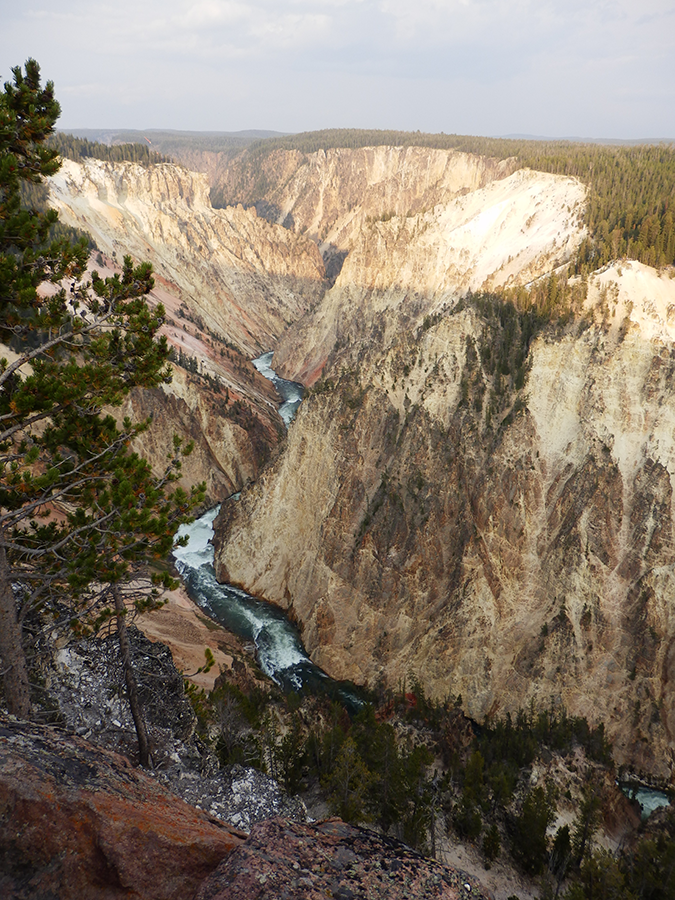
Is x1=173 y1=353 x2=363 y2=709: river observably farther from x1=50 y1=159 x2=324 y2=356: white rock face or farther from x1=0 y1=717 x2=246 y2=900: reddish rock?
x1=50 y1=159 x2=324 y2=356: white rock face

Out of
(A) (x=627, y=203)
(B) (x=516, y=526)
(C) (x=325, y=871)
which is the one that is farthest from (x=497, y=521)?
(A) (x=627, y=203)

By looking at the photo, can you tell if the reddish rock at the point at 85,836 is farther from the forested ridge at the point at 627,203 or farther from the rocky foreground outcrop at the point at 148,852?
the forested ridge at the point at 627,203

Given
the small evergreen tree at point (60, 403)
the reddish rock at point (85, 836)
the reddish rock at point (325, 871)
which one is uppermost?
the small evergreen tree at point (60, 403)

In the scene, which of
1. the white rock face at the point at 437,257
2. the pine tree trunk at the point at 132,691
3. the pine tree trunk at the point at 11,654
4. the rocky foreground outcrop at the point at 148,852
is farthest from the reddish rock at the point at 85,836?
the white rock face at the point at 437,257

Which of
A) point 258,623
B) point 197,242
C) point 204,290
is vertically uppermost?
point 197,242

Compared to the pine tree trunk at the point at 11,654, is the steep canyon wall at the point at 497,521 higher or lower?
lower

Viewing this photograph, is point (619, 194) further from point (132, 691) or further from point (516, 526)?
point (132, 691)
